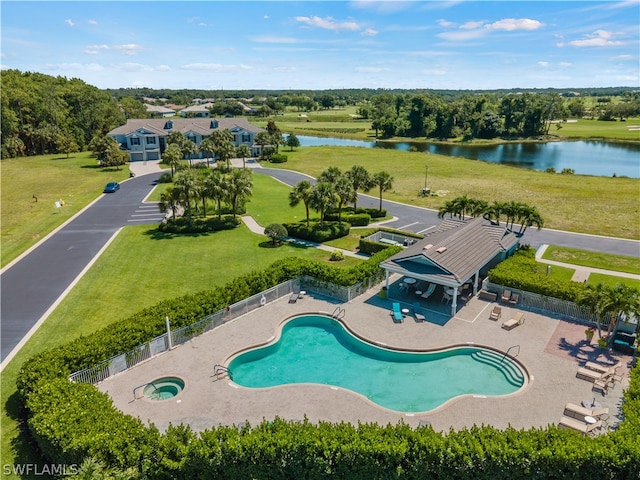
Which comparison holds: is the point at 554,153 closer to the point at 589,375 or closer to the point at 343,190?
the point at 343,190

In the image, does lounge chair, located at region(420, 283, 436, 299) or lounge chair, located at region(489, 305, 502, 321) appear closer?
lounge chair, located at region(489, 305, 502, 321)

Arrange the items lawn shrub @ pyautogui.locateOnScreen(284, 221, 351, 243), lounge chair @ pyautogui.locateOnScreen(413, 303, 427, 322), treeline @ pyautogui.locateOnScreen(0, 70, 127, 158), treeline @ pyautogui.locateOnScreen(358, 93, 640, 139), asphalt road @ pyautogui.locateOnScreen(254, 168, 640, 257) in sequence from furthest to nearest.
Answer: treeline @ pyautogui.locateOnScreen(358, 93, 640, 139)
treeline @ pyautogui.locateOnScreen(0, 70, 127, 158)
lawn shrub @ pyautogui.locateOnScreen(284, 221, 351, 243)
asphalt road @ pyautogui.locateOnScreen(254, 168, 640, 257)
lounge chair @ pyautogui.locateOnScreen(413, 303, 427, 322)

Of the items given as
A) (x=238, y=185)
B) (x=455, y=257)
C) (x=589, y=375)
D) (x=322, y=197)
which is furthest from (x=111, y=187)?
(x=589, y=375)

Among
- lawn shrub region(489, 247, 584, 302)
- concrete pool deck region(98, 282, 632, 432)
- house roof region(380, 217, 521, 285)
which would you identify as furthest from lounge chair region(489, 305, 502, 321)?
lawn shrub region(489, 247, 584, 302)

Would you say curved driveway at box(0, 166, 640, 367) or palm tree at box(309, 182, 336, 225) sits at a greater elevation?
palm tree at box(309, 182, 336, 225)

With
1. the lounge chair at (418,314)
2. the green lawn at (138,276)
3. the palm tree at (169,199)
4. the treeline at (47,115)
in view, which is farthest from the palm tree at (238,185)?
the treeline at (47,115)

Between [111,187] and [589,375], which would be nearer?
[589,375]

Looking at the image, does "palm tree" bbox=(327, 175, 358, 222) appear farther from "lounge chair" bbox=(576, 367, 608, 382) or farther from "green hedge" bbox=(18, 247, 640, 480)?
"green hedge" bbox=(18, 247, 640, 480)
